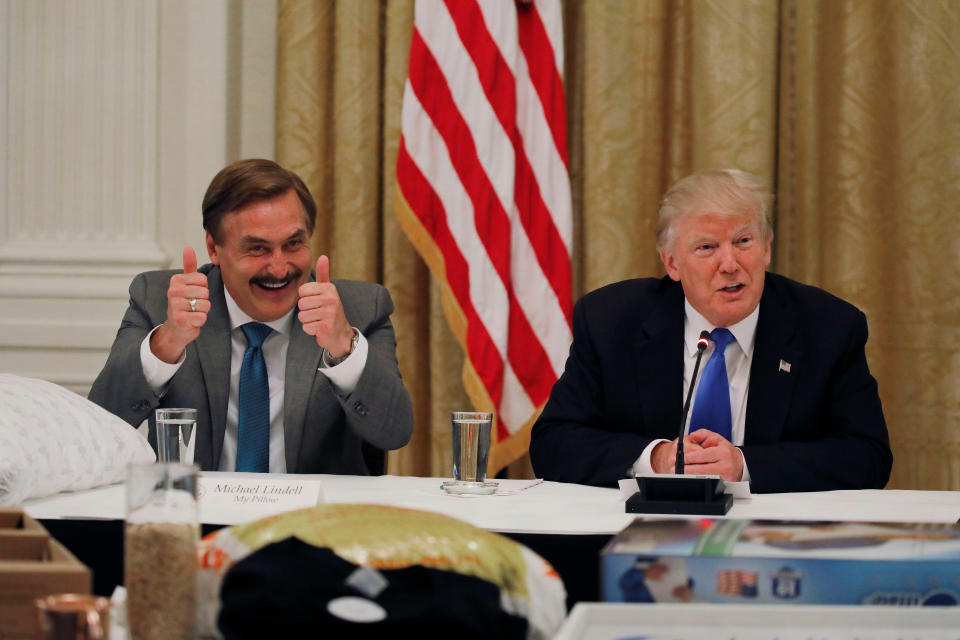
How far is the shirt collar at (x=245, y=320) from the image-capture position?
2605 millimetres

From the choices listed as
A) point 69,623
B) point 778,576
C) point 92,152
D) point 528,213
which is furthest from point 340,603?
point 92,152

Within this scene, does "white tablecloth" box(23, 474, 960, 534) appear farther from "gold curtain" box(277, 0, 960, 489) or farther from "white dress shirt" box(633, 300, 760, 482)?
"gold curtain" box(277, 0, 960, 489)

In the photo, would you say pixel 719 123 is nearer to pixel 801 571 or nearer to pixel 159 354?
pixel 159 354

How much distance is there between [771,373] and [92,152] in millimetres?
2485

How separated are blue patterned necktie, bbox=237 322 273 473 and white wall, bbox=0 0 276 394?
54.7 inches

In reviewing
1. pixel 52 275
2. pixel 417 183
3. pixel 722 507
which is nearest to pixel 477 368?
pixel 417 183

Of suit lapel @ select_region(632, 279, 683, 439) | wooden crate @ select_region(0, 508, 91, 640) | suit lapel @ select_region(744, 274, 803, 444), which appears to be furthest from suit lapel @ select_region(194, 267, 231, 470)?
wooden crate @ select_region(0, 508, 91, 640)

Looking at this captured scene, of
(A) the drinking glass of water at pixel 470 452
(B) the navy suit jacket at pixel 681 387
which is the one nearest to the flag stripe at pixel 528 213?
(B) the navy suit jacket at pixel 681 387

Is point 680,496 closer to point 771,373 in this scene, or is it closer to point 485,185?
point 771,373

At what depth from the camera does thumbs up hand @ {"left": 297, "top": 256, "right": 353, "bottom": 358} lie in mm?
2381

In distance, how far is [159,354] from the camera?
7.98 feet

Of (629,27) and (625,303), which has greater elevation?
(629,27)

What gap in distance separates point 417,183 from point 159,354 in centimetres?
125

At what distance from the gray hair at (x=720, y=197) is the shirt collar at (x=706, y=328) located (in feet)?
0.54
